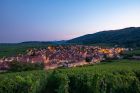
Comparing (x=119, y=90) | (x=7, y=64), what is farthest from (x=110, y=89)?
(x=7, y=64)

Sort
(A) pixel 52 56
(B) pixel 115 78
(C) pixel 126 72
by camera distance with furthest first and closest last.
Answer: (A) pixel 52 56 < (C) pixel 126 72 < (B) pixel 115 78

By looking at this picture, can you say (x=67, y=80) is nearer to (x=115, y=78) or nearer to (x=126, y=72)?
(x=115, y=78)

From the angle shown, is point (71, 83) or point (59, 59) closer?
point (71, 83)

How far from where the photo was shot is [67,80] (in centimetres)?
3806

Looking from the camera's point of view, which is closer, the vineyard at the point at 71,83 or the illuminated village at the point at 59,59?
the vineyard at the point at 71,83

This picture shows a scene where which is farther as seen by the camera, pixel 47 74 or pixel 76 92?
pixel 47 74

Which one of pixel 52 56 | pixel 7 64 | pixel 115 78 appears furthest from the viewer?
pixel 52 56

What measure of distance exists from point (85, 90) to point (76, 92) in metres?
1.11

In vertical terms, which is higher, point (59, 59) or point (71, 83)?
point (59, 59)

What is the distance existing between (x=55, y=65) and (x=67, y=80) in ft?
89.1

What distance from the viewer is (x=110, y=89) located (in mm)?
37781

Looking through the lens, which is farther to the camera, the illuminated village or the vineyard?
the illuminated village

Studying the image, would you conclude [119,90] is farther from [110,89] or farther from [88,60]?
[88,60]

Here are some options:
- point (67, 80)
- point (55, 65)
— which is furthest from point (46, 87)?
point (55, 65)
